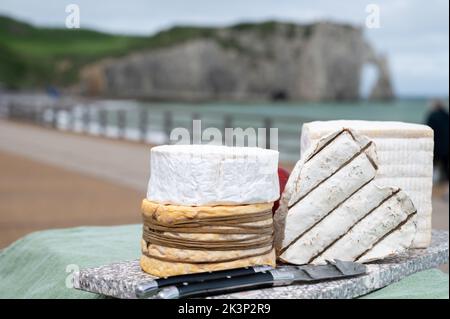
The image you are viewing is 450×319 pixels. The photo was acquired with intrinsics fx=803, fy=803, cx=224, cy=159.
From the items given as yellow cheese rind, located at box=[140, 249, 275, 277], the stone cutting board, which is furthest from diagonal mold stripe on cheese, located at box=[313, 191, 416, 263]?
yellow cheese rind, located at box=[140, 249, 275, 277]

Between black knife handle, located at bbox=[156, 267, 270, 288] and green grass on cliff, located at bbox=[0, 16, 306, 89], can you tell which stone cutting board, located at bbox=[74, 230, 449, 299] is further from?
green grass on cliff, located at bbox=[0, 16, 306, 89]

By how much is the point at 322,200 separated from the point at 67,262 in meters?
1.33

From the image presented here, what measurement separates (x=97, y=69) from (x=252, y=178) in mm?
131291

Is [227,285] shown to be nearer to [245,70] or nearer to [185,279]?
[185,279]

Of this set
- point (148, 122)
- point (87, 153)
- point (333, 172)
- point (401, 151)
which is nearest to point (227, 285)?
point (333, 172)

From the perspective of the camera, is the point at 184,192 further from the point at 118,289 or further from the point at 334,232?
the point at 334,232

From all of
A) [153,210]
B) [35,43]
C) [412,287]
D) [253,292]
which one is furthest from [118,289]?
[35,43]

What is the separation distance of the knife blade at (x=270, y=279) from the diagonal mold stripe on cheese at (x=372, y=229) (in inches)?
3.3

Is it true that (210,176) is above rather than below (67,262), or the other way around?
above

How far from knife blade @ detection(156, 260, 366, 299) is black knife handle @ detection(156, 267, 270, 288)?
0.02 meters

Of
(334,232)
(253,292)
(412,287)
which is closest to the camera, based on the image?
(253,292)

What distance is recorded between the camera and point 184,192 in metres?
2.72

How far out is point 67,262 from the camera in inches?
146
